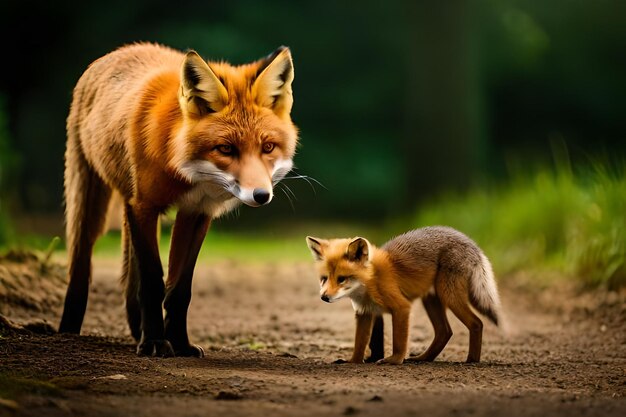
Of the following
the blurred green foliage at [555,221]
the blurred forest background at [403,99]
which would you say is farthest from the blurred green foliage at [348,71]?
the blurred green foliage at [555,221]

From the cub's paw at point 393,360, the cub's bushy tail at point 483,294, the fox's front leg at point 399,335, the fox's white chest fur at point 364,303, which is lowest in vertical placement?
the cub's paw at point 393,360

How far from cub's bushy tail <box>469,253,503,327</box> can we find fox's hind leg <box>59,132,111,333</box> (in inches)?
111

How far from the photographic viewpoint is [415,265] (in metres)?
6.05

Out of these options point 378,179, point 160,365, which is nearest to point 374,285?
point 160,365

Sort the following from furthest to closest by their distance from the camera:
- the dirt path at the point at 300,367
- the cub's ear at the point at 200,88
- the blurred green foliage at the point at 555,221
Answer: the blurred green foliage at the point at 555,221 → the cub's ear at the point at 200,88 → the dirt path at the point at 300,367

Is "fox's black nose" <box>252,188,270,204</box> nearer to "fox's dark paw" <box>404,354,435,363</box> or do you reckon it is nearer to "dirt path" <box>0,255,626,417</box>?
"dirt path" <box>0,255,626,417</box>

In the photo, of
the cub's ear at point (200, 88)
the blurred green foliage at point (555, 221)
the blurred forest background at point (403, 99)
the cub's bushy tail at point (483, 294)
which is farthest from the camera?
the blurred forest background at point (403, 99)

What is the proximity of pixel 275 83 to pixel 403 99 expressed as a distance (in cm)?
1371

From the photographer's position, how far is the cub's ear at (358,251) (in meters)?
5.87

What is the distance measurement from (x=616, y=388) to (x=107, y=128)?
366 centimetres

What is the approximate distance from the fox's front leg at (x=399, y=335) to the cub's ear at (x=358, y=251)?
386 millimetres

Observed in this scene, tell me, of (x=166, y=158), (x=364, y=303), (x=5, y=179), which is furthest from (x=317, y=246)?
(x=5, y=179)

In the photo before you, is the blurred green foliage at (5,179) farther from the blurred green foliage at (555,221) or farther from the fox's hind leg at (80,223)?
the blurred green foliage at (555,221)

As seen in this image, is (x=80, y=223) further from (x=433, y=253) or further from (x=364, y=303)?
(x=433, y=253)
